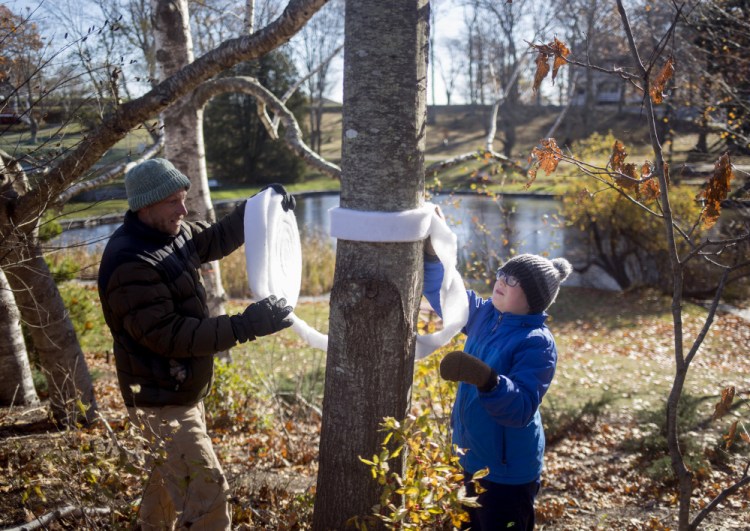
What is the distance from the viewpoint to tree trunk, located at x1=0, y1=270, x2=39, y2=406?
4391mm

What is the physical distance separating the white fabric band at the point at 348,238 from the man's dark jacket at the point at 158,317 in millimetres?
275

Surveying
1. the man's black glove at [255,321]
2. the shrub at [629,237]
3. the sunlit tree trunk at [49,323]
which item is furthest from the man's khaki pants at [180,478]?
the shrub at [629,237]

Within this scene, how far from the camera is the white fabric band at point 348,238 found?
2289 millimetres

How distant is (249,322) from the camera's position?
2455 millimetres

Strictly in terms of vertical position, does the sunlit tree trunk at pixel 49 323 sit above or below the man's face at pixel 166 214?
below

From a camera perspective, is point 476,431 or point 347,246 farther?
point 476,431

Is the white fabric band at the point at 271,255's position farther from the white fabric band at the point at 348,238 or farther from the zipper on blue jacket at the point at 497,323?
the zipper on blue jacket at the point at 497,323

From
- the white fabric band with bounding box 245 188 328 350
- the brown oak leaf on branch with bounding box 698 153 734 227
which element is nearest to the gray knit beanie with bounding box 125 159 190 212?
the white fabric band with bounding box 245 188 328 350

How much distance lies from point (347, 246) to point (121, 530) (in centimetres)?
145

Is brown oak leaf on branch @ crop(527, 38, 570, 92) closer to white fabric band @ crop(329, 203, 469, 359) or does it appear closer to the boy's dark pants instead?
white fabric band @ crop(329, 203, 469, 359)

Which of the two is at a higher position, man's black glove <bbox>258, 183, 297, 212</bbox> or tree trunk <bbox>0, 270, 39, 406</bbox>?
→ man's black glove <bbox>258, 183, 297, 212</bbox>

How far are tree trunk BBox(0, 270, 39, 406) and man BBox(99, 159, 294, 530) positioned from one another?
87.7 inches

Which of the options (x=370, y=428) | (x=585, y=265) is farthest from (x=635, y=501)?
(x=585, y=265)

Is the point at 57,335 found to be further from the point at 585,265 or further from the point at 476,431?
the point at 585,265
